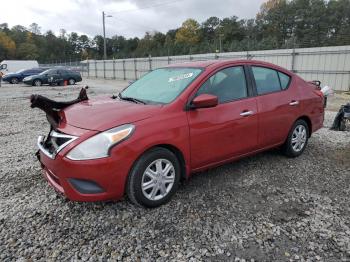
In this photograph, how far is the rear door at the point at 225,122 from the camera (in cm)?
360

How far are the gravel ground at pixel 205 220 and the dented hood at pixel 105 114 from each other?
3.11ft

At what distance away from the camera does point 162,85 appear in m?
4.03

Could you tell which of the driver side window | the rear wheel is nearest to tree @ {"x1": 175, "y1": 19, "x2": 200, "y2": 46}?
the rear wheel

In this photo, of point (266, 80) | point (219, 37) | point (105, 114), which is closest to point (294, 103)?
point (266, 80)

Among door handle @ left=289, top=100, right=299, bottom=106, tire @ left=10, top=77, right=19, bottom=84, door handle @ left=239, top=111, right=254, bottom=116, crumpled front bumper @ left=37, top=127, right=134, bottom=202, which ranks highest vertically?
door handle @ left=289, top=100, right=299, bottom=106

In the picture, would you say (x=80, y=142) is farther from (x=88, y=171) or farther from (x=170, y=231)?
(x=170, y=231)

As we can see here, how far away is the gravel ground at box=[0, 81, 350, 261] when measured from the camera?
2.74 meters

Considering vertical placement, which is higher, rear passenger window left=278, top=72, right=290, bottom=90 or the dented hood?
rear passenger window left=278, top=72, right=290, bottom=90

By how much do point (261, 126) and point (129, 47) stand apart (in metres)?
86.3

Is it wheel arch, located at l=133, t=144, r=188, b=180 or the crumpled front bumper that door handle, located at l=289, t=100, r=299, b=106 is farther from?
the crumpled front bumper

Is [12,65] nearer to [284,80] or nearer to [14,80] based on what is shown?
[14,80]

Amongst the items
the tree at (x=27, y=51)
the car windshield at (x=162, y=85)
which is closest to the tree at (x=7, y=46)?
the tree at (x=27, y=51)

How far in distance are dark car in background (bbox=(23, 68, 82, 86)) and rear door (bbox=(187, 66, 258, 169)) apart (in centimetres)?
2176

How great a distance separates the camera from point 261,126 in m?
4.26
